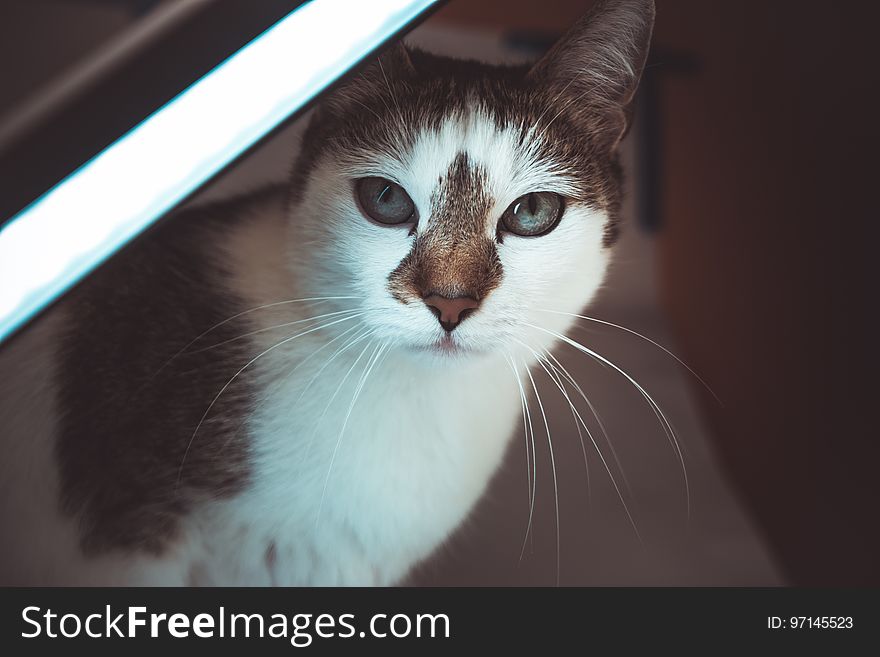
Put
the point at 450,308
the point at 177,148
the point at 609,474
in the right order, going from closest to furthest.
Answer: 1. the point at 177,148
2. the point at 450,308
3. the point at 609,474

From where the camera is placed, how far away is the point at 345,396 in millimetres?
555

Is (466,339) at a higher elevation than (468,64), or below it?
below

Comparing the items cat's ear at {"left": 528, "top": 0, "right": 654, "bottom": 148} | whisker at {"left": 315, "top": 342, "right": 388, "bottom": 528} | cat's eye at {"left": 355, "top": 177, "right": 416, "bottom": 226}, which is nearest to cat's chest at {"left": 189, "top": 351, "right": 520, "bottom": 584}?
whisker at {"left": 315, "top": 342, "right": 388, "bottom": 528}

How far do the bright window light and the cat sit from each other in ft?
0.49

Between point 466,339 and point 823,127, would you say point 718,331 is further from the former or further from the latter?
point 466,339

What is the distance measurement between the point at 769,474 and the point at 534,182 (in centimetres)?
38

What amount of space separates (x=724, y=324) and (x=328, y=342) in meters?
0.38

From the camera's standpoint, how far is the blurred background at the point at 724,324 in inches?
23.6

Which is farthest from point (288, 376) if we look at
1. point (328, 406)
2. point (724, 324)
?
point (724, 324)

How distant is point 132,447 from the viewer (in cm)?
53

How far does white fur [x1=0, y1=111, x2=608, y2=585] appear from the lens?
501mm

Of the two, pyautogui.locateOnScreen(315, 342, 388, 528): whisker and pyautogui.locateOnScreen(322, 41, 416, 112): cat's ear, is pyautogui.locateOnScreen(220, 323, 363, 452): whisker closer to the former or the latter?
pyautogui.locateOnScreen(315, 342, 388, 528): whisker

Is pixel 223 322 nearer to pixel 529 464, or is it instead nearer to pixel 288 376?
pixel 288 376
